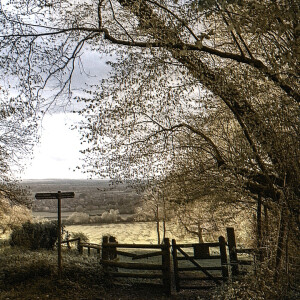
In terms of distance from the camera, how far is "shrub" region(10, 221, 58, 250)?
14312 mm

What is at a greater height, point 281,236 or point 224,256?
point 281,236

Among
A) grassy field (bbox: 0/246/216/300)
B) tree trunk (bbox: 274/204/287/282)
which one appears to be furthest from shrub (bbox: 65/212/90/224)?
tree trunk (bbox: 274/204/287/282)

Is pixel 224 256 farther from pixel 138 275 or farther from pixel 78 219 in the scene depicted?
pixel 78 219

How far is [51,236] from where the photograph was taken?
48.0 ft

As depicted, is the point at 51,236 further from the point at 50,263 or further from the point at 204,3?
the point at 204,3

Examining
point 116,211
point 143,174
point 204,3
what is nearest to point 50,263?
point 143,174

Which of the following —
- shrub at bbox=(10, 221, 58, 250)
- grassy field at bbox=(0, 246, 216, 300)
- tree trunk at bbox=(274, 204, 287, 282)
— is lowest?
grassy field at bbox=(0, 246, 216, 300)

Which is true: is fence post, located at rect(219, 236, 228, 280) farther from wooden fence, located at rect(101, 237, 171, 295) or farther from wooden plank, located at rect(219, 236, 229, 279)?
wooden fence, located at rect(101, 237, 171, 295)

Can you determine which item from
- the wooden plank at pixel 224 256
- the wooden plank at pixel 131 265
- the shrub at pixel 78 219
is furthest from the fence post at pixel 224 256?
the shrub at pixel 78 219

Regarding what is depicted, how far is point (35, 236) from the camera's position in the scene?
14.5 meters

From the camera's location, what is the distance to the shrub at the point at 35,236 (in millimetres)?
14312

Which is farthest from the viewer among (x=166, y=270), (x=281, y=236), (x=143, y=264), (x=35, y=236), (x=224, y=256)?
(x=35, y=236)

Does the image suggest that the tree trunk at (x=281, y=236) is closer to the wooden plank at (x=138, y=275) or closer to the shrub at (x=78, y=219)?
the wooden plank at (x=138, y=275)

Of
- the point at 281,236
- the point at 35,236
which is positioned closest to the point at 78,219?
the point at 35,236
